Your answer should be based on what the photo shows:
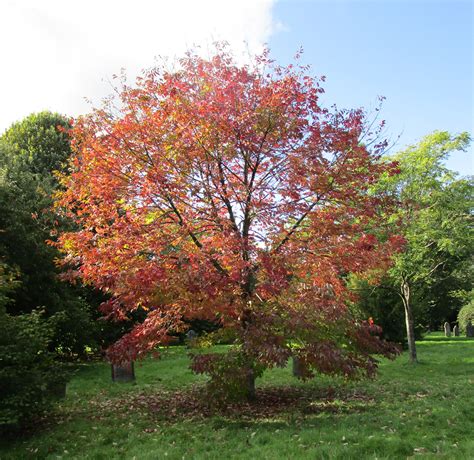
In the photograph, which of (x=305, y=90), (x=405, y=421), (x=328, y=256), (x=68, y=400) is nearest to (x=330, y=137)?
(x=305, y=90)

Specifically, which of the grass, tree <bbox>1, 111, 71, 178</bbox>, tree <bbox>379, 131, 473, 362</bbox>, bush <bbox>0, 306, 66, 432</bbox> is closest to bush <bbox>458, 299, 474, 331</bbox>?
tree <bbox>379, 131, 473, 362</bbox>

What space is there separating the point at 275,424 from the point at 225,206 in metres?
4.47

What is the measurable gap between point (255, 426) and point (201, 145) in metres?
5.23

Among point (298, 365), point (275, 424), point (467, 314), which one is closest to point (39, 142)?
point (298, 365)

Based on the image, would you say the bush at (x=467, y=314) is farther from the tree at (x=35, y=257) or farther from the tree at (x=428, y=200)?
the tree at (x=35, y=257)

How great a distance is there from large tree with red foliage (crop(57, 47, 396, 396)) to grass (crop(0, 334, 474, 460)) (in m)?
0.89

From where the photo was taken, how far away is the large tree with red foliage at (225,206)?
8.23m

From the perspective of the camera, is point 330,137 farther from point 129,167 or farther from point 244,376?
point 244,376

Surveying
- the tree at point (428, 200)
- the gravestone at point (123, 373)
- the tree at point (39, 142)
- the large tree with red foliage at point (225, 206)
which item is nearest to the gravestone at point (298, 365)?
the large tree with red foliage at point (225, 206)

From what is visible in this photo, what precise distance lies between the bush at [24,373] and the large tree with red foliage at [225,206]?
50.3 inches

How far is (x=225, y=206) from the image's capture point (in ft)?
31.0

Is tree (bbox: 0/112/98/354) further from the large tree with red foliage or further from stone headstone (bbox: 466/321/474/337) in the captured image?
stone headstone (bbox: 466/321/474/337)

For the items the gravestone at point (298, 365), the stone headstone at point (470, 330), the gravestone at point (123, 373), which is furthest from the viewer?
the stone headstone at point (470, 330)

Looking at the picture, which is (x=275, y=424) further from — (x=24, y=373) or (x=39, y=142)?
(x=39, y=142)
